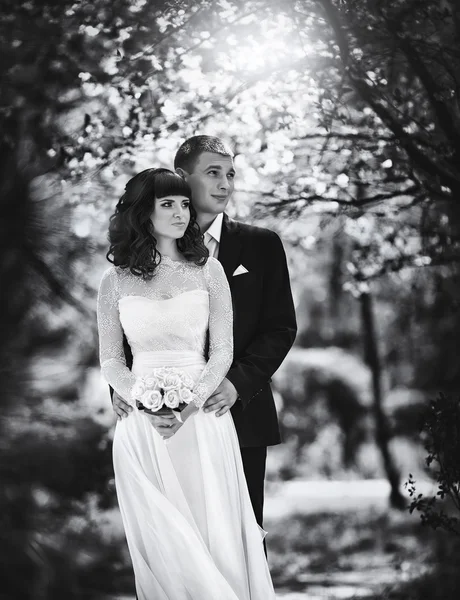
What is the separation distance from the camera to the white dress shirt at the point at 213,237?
2861mm

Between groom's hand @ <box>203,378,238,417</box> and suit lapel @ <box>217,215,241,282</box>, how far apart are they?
0.47 meters

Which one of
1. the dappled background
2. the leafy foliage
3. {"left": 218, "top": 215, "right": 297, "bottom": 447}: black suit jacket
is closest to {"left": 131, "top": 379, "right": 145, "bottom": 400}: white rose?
{"left": 218, "top": 215, "right": 297, "bottom": 447}: black suit jacket

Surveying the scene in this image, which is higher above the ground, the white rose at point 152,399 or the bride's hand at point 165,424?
the white rose at point 152,399

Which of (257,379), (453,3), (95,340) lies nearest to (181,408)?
(257,379)

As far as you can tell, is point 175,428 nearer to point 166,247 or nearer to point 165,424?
point 165,424

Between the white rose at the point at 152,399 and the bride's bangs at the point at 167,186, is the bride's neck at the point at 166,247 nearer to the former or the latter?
the bride's bangs at the point at 167,186

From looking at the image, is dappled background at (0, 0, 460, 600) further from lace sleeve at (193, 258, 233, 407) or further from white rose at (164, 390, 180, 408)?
white rose at (164, 390, 180, 408)

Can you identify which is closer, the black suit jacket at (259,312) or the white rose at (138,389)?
the white rose at (138,389)

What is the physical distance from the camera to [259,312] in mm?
2840

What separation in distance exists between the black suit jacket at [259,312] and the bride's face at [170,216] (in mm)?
347

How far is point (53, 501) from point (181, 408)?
2.36 meters

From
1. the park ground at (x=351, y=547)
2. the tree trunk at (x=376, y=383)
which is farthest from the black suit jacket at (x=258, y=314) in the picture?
the tree trunk at (x=376, y=383)

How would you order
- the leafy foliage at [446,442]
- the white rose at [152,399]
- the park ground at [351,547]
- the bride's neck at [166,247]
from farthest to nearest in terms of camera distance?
the park ground at [351,547], the leafy foliage at [446,442], the bride's neck at [166,247], the white rose at [152,399]

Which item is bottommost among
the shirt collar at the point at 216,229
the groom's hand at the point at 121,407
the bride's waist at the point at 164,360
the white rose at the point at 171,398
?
the white rose at the point at 171,398
